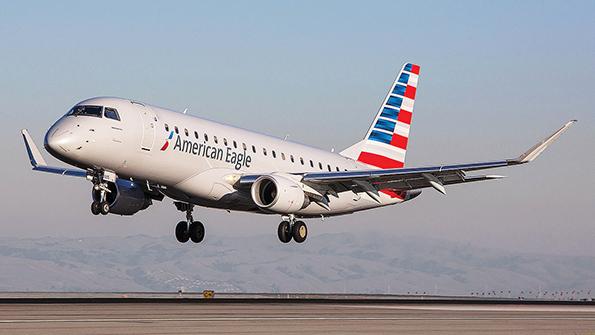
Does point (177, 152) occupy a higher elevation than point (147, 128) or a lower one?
lower

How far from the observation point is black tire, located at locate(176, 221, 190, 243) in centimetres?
5616

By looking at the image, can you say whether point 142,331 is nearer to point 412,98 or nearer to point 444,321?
point 444,321

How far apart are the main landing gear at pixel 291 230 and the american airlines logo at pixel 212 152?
13.1 feet

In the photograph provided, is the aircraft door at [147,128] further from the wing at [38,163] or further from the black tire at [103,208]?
the wing at [38,163]

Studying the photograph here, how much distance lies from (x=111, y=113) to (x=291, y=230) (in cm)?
1274

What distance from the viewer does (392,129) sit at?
216ft

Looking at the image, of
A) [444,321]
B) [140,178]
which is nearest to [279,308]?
[444,321]

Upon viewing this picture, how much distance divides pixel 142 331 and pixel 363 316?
1058cm

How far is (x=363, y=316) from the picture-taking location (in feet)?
110

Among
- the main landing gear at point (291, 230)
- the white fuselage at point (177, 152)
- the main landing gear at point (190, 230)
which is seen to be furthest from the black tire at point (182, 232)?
the main landing gear at point (291, 230)

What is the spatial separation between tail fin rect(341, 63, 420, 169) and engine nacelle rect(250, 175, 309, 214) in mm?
11335

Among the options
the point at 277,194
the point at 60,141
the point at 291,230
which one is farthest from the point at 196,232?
the point at 60,141

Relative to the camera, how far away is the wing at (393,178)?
162 ft

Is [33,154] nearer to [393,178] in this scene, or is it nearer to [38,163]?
[38,163]
